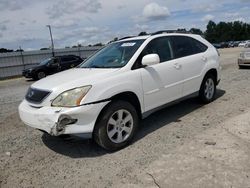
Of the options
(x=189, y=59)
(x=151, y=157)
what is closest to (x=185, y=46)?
(x=189, y=59)

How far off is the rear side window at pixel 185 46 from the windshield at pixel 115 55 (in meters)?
0.91

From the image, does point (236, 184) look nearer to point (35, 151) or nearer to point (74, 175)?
point (74, 175)

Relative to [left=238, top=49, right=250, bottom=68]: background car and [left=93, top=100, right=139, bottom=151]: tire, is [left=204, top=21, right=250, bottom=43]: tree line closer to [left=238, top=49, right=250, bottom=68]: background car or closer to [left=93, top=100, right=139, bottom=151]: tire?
[left=238, top=49, right=250, bottom=68]: background car

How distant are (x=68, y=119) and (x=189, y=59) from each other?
10.2ft

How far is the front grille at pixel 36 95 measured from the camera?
174 inches

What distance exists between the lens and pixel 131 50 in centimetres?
528

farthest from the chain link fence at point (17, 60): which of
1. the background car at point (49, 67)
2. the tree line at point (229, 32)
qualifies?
the tree line at point (229, 32)

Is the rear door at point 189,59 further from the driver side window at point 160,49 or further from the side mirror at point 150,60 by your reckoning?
the side mirror at point 150,60

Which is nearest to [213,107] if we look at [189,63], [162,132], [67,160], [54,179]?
[189,63]

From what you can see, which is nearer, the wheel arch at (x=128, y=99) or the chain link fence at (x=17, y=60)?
the wheel arch at (x=128, y=99)

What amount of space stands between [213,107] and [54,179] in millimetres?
4081

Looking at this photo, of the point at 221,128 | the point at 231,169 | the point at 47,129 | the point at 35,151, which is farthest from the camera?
the point at 221,128

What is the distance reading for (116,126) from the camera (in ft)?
15.1

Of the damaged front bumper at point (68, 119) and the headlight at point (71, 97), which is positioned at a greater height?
the headlight at point (71, 97)
